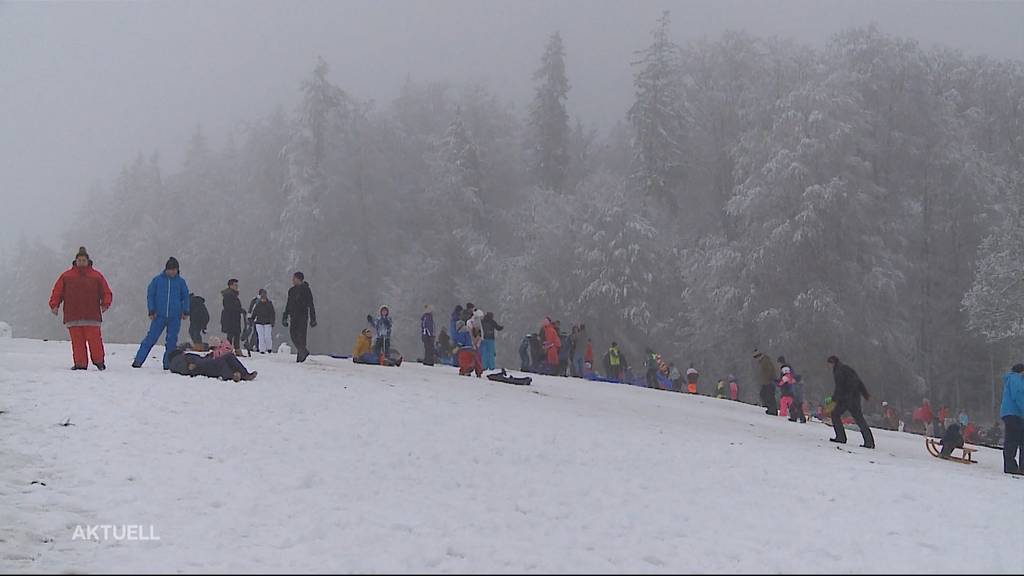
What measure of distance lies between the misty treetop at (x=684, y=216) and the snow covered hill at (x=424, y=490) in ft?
70.4

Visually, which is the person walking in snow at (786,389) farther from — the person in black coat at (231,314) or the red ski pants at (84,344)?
the red ski pants at (84,344)

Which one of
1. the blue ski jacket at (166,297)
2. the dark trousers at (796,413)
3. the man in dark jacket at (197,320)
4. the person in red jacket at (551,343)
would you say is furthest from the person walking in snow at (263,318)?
the dark trousers at (796,413)

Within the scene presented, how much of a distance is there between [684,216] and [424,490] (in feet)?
133

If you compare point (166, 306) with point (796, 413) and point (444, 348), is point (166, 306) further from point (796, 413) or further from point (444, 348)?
point (796, 413)

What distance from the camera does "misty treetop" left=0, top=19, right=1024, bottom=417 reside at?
34906 mm

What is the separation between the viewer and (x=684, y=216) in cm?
4769

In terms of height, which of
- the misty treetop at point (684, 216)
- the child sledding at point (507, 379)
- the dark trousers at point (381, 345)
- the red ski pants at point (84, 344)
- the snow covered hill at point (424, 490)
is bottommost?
the snow covered hill at point (424, 490)

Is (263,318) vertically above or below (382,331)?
above

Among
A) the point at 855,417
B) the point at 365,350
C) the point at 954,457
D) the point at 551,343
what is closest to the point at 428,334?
the point at 365,350

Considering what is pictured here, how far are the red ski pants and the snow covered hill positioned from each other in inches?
19.3

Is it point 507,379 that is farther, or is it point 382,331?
point 382,331

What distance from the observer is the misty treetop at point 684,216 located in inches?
1374

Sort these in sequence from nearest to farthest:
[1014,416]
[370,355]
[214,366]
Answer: [214,366], [1014,416], [370,355]

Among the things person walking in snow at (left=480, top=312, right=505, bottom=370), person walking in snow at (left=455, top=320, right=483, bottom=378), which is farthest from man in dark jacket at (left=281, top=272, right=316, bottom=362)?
person walking in snow at (left=480, top=312, right=505, bottom=370)
